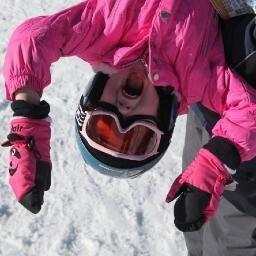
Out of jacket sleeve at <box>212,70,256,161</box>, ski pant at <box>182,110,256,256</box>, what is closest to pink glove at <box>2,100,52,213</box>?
jacket sleeve at <box>212,70,256,161</box>

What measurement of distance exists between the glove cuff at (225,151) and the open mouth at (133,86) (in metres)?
0.32

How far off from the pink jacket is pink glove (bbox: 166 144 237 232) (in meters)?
0.14

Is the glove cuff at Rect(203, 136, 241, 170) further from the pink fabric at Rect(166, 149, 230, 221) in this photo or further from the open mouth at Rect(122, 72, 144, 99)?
the open mouth at Rect(122, 72, 144, 99)

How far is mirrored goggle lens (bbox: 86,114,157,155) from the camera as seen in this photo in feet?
5.52

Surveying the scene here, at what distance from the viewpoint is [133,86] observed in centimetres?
169

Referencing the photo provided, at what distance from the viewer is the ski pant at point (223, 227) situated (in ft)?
6.63

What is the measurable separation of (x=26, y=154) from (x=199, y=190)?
0.42 metres

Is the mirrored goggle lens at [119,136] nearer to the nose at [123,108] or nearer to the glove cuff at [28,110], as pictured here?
the nose at [123,108]

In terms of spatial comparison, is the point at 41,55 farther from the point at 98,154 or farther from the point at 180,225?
the point at 180,225

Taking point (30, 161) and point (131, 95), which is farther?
point (131, 95)

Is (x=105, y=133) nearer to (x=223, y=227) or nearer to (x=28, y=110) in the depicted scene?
(x=28, y=110)

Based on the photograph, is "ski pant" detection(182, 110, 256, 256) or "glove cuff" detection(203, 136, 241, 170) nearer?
"glove cuff" detection(203, 136, 241, 170)

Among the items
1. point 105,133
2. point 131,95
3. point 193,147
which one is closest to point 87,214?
point 193,147

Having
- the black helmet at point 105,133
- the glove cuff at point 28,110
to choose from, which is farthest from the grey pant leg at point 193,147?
the glove cuff at point 28,110
